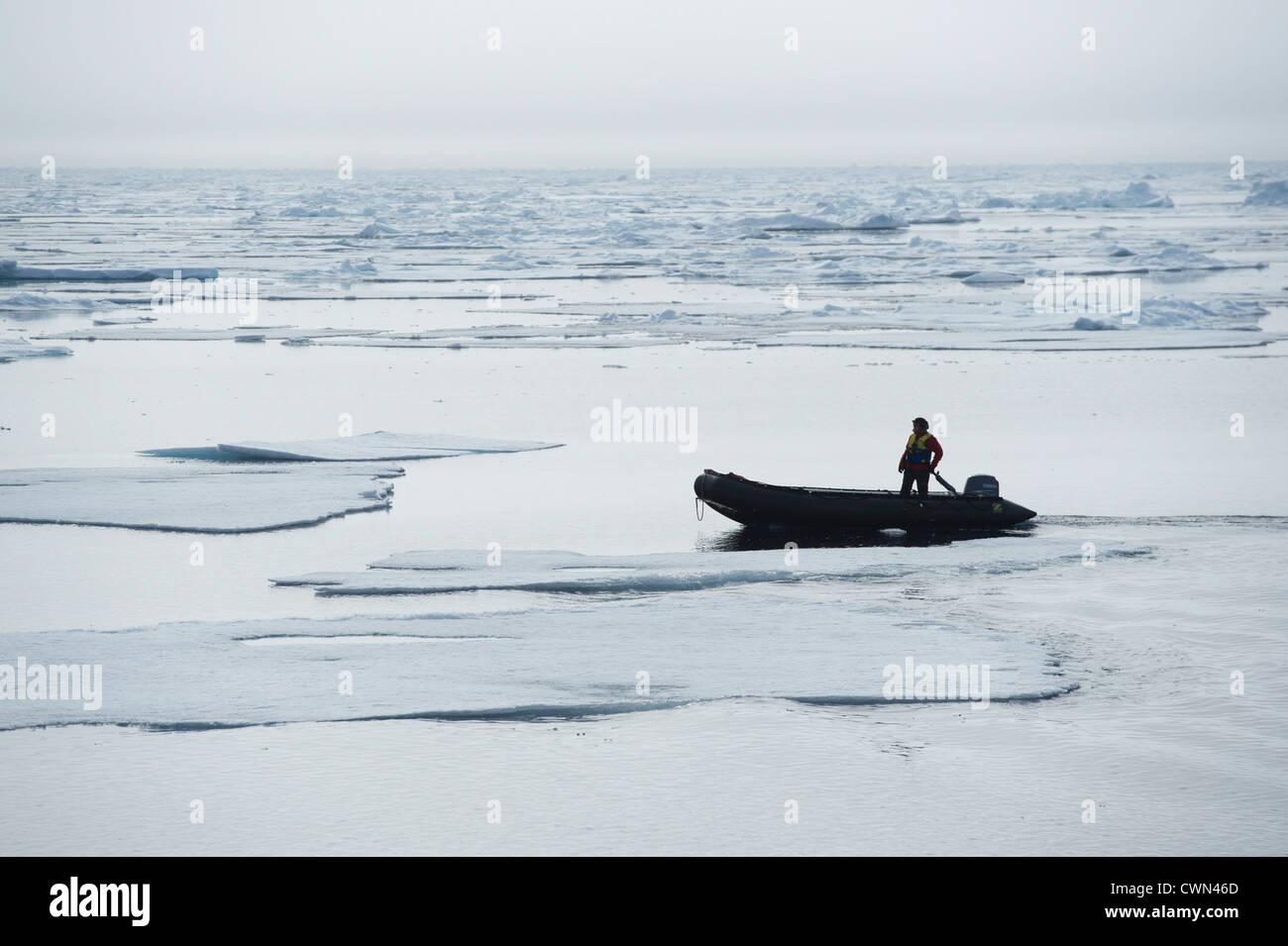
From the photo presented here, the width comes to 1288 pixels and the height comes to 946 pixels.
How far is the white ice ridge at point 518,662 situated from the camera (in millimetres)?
9461

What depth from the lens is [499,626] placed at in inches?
438

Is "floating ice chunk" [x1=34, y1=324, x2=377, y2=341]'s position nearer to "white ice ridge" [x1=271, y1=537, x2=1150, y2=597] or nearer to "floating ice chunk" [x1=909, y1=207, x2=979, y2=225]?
"white ice ridge" [x1=271, y1=537, x2=1150, y2=597]

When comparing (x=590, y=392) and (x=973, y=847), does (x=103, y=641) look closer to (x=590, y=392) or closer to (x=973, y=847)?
(x=973, y=847)

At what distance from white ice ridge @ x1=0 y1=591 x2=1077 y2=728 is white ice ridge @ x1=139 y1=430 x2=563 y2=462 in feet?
22.9

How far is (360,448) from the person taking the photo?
1862 cm

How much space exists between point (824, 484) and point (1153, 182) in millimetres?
119798

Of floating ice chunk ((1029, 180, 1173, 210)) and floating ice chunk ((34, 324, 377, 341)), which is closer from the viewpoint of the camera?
floating ice chunk ((34, 324, 377, 341))

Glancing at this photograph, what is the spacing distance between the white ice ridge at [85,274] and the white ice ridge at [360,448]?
27711mm

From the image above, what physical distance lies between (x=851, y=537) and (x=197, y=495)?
660cm

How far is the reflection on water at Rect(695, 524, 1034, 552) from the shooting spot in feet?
48.0

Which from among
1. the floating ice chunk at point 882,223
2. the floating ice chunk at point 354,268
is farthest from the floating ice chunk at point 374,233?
the floating ice chunk at point 882,223

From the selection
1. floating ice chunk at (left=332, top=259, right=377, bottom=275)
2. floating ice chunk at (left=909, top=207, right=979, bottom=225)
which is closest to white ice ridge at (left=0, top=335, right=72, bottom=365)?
floating ice chunk at (left=332, top=259, right=377, bottom=275)
